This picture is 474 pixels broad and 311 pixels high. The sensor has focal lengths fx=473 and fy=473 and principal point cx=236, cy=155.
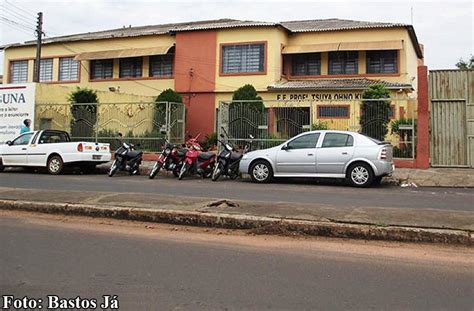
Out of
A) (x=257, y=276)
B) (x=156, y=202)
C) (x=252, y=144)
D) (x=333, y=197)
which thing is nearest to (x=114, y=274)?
(x=257, y=276)

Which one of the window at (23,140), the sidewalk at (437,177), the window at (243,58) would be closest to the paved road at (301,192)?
the sidewalk at (437,177)

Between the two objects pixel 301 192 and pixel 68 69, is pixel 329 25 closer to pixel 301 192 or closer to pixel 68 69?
pixel 68 69

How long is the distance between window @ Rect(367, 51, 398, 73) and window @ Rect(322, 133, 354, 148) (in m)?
13.7

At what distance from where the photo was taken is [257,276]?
471 cm

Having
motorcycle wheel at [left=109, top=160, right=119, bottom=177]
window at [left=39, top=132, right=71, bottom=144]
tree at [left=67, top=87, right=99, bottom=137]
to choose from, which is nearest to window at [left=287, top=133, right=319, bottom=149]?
motorcycle wheel at [left=109, top=160, right=119, bottom=177]

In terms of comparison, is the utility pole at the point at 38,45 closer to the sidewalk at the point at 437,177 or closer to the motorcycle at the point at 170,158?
the motorcycle at the point at 170,158

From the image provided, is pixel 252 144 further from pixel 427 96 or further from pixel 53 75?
pixel 53 75

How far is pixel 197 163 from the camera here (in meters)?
14.4

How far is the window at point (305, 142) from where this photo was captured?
12648 mm

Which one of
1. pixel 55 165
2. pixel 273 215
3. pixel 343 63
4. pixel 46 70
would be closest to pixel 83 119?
pixel 55 165

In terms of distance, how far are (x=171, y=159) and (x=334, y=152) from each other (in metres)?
5.18

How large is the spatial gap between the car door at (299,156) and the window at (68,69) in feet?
69.0

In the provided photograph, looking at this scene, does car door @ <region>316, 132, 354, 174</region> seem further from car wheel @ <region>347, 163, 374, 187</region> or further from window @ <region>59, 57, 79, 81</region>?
window @ <region>59, 57, 79, 81</region>

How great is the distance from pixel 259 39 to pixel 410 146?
12247 mm
